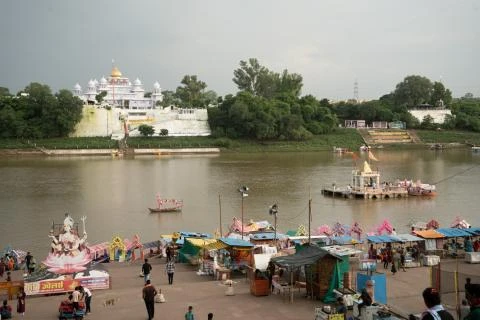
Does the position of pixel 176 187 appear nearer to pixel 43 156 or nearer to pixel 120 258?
pixel 120 258

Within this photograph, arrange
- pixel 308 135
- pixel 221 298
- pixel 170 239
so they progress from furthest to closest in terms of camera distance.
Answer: pixel 308 135 → pixel 170 239 → pixel 221 298

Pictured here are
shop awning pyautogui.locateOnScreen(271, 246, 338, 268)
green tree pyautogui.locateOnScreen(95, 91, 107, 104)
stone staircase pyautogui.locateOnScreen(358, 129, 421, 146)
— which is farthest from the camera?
green tree pyautogui.locateOnScreen(95, 91, 107, 104)

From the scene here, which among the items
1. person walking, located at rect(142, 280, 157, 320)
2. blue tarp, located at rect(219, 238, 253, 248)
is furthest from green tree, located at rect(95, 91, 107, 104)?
person walking, located at rect(142, 280, 157, 320)

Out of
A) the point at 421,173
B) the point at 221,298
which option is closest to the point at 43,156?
the point at 421,173

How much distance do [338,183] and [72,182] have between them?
1637 cm

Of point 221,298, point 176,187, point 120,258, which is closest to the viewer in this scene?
point 221,298

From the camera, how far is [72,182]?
3575cm

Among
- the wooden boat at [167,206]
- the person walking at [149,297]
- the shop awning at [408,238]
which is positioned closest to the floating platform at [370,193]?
the wooden boat at [167,206]

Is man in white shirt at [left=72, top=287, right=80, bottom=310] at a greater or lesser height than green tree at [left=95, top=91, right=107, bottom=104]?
lesser

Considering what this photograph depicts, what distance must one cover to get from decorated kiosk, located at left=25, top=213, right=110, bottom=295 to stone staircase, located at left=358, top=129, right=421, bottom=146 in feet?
183

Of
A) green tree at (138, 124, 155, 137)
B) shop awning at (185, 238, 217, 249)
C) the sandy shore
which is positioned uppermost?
green tree at (138, 124, 155, 137)

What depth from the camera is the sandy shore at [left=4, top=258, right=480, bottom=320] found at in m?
9.08

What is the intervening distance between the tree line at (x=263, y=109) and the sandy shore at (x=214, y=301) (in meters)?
50.0

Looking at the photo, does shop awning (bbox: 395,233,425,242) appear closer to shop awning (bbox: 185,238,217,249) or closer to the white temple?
shop awning (bbox: 185,238,217,249)
